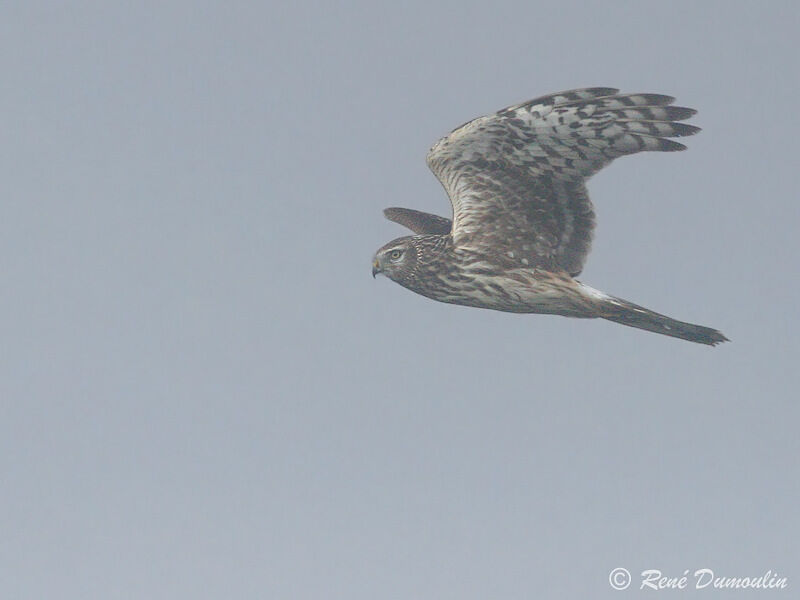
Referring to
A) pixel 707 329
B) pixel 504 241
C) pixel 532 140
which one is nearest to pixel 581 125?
pixel 532 140

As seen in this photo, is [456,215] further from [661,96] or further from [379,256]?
[661,96]

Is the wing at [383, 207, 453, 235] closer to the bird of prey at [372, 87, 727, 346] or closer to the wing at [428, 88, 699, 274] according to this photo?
the bird of prey at [372, 87, 727, 346]

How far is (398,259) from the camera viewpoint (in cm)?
1591

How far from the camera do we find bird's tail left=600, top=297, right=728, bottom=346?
49.0 ft

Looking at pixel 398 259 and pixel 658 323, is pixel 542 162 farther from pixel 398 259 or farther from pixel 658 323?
pixel 658 323

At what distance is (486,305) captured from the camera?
611 inches

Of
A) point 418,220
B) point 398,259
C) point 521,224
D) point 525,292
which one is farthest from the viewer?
point 418,220

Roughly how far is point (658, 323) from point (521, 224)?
6.45 ft

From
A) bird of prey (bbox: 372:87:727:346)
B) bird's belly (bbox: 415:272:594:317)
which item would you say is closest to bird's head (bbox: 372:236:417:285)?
bird of prey (bbox: 372:87:727:346)

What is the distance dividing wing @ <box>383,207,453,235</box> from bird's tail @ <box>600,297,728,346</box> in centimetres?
341

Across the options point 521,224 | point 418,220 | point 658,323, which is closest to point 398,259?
point 521,224

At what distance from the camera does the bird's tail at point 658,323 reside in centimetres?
1495

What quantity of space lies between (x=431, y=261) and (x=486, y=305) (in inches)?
32.9

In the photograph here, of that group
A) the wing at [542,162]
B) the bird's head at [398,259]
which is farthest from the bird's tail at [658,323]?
the bird's head at [398,259]
